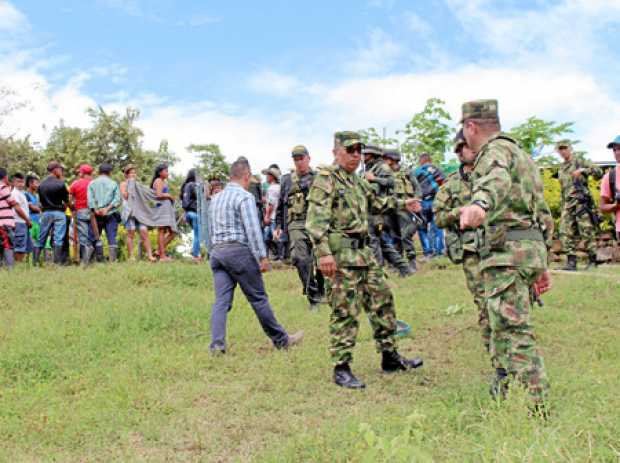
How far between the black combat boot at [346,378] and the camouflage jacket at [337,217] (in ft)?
2.94

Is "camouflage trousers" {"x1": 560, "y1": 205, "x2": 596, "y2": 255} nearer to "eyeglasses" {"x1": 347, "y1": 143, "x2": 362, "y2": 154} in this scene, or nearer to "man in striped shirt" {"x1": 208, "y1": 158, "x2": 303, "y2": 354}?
"man in striped shirt" {"x1": 208, "y1": 158, "x2": 303, "y2": 354}

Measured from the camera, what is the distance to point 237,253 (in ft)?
22.3

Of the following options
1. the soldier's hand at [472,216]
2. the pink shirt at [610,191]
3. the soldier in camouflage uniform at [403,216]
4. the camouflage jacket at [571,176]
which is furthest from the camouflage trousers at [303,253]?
the camouflage jacket at [571,176]

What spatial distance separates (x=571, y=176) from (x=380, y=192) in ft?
20.0

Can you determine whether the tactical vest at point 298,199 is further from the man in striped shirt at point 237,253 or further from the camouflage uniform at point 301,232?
the man in striped shirt at point 237,253

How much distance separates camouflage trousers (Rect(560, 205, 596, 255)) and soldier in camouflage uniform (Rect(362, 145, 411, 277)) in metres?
3.40

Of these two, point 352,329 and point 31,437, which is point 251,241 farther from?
point 31,437

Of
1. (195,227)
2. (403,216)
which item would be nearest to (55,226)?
(195,227)

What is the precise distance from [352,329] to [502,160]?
2.05 meters

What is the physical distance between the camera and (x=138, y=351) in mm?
7086

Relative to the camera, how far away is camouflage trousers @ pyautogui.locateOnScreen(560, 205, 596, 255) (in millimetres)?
11938

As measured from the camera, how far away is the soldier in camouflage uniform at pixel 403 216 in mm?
10070

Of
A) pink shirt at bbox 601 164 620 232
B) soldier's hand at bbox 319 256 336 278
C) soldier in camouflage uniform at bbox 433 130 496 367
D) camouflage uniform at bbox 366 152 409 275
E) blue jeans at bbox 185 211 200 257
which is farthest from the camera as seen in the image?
Result: blue jeans at bbox 185 211 200 257

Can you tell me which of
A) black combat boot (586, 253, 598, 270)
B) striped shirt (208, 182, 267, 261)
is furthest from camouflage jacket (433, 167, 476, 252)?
black combat boot (586, 253, 598, 270)
